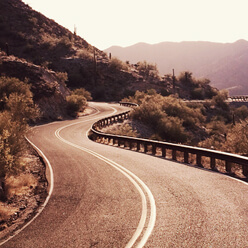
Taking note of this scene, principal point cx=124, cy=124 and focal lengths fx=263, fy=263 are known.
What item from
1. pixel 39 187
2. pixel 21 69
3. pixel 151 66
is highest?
pixel 151 66

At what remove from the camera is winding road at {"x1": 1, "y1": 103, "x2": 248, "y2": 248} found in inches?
180

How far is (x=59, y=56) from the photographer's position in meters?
82.4

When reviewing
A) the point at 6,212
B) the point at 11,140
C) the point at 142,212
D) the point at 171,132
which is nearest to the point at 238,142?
the point at 171,132

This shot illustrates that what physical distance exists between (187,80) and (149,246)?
90.4 m

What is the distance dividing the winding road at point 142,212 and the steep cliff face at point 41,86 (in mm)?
29585

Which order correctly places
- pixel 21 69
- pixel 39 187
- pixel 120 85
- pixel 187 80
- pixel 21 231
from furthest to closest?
pixel 187 80
pixel 120 85
pixel 21 69
pixel 39 187
pixel 21 231

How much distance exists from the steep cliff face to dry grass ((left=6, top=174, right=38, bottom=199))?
27.2 metres

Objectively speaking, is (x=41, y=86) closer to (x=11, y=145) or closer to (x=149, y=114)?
(x=149, y=114)

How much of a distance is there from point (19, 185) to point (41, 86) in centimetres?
3175

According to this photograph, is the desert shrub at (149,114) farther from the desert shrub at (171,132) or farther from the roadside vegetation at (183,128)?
the desert shrub at (171,132)

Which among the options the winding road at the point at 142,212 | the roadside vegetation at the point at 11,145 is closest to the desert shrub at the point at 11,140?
the roadside vegetation at the point at 11,145

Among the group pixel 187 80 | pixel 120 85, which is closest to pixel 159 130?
pixel 120 85

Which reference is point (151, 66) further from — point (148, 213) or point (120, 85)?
point (148, 213)

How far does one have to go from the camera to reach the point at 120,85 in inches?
3076
